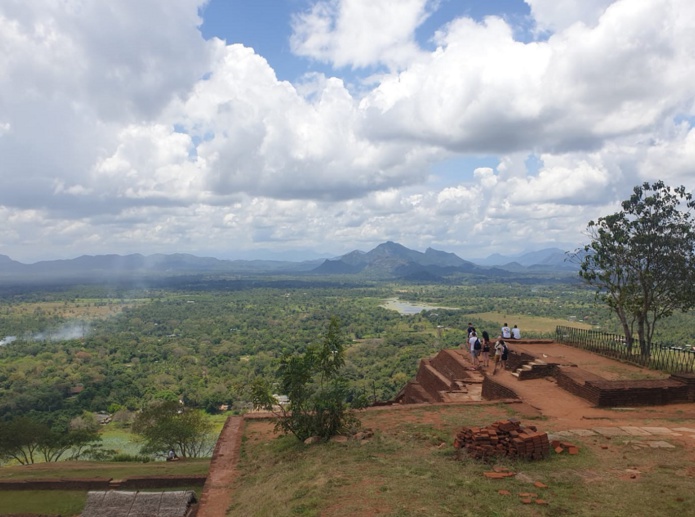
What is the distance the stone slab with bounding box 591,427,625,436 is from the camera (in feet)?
30.7

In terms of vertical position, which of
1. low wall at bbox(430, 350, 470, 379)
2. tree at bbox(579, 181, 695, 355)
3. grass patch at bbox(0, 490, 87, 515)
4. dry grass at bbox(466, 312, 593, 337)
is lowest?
dry grass at bbox(466, 312, 593, 337)

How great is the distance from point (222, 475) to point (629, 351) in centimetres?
1579

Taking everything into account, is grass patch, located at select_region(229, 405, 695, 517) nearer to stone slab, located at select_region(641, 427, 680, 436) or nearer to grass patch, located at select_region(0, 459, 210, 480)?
stone slab, located at select_region(641, 427, 680, 436)

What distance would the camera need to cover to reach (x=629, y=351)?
682 inches

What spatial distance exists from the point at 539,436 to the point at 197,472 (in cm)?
1229

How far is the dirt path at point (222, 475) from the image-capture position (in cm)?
783

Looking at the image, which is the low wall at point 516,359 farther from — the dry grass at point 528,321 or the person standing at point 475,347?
the dry grass at point 528,321

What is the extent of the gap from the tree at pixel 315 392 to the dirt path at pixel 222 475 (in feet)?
4.27

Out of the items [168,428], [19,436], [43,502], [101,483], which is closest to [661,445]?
[101,483]

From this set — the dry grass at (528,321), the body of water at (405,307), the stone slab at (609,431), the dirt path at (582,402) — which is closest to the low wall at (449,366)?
the dirt path at (582,402)

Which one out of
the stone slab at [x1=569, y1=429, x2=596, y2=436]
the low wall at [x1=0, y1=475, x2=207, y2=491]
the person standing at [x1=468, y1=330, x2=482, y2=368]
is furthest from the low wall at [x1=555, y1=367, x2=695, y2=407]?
the low wall at [x1=0, y1=475, x2=207, y2=491]

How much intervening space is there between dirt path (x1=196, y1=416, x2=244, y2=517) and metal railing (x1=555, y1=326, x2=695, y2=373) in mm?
13073

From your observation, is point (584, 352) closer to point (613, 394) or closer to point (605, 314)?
point (613, 394)

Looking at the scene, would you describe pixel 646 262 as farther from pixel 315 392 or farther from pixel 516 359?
pixel 315 392
